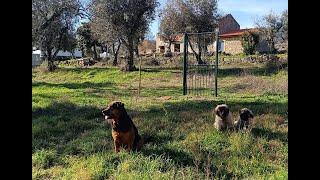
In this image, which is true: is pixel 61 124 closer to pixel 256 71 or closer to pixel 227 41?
pixel 256 71

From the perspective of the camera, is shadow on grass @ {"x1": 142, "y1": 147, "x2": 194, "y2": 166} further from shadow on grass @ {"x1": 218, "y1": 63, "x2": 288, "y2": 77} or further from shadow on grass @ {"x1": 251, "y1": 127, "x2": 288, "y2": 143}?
shadow on grass @ {"x1": 218, "y1": 63, "x2": 288, "y2": 77}

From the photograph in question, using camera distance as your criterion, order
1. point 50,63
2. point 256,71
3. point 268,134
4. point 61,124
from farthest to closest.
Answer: point 50,63
point 256,71
point 61,124
point 268,134

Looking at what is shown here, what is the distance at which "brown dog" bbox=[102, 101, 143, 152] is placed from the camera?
162 inches

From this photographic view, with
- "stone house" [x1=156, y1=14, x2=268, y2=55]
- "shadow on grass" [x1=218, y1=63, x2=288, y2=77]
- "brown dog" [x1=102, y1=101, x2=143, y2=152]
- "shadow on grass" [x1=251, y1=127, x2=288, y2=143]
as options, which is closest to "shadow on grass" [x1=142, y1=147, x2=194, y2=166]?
"brown dog" [x1=102, y1=101, x2=143, y2=152]

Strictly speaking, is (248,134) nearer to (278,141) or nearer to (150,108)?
(278,141)

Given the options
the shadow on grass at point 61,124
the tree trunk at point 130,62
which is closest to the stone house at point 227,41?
the tree trunk at point 130,62

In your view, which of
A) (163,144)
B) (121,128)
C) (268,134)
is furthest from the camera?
(268,134)

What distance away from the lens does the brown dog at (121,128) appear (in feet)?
13.5

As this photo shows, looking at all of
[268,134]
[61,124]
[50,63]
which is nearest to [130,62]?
[50,63]

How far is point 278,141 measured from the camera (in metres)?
4.86

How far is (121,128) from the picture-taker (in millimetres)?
4273

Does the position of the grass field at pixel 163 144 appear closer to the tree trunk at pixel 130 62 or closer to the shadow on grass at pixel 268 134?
the shadow on grass at pixel 268 134

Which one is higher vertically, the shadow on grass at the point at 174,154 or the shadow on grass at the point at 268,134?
the shadow on grass at the point at 268,134
